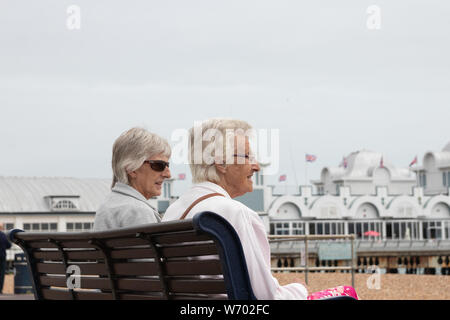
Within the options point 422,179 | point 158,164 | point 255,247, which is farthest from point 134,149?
point 422,179

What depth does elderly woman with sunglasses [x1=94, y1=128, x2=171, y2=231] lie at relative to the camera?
373 centimetres

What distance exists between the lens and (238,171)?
3.21 meters

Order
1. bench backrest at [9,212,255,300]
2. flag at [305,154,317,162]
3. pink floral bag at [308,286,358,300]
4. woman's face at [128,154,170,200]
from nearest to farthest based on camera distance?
bench backrest at [9,212,255,300], pink floral bag at [308,286,358,300], woman's face at [128,154,170,200], flag at [305,154,317,162]

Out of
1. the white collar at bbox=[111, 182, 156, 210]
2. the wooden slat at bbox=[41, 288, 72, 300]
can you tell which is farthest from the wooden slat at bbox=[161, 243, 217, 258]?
the white collar at bbox=[111, 182, 156, 210]

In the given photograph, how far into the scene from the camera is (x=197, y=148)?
320 centimetres

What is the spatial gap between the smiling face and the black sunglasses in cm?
73

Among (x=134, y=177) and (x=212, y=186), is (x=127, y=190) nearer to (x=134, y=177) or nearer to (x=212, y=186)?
(x=134, y=177)

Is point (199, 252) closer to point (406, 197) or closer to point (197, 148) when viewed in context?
point (197, 148)

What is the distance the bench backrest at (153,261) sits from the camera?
8.09ft

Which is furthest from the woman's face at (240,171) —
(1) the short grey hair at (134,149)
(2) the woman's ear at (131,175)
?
(2) the woman's ear at (131,175)

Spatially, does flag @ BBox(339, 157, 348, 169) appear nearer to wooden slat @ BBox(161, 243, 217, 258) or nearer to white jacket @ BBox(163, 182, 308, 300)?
white jacket @ BBox(163, 182, 308, 300)

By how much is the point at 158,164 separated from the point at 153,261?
4.05ft

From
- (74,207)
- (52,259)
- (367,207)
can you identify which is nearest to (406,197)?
(367,207)

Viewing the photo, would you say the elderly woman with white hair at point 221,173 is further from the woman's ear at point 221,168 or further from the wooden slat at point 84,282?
the wooden slat at point 84,282
